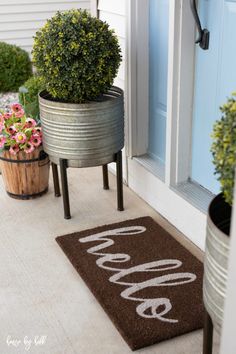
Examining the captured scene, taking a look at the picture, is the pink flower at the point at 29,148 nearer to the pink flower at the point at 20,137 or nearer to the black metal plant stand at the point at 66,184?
the pink flower at the point at 20,137

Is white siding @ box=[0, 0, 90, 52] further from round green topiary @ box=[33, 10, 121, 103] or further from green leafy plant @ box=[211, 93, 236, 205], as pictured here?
green leafy plant @ box=[211, 93, 236, 205]

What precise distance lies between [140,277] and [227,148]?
3.82 ft

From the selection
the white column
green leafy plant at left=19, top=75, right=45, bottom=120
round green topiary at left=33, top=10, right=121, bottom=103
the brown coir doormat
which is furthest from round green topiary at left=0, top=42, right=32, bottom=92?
the white column

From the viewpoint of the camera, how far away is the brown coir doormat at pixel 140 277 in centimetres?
199

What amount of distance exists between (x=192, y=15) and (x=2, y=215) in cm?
154

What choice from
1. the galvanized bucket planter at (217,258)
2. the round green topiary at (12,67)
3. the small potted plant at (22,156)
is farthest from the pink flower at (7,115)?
the round green topiary at (12,67)

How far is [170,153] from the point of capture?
8.71 ft

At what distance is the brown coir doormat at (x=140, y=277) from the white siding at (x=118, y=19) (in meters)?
0.95

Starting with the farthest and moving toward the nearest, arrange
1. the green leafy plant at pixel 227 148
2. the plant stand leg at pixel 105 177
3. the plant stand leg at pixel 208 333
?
the plant stand leg at pixel 105 177
the plant stand leg at pixel 208 333
the green leafy plant at pixel 227 148

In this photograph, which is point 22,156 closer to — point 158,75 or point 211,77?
point 158,75

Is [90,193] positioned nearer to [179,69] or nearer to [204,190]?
[204,190]

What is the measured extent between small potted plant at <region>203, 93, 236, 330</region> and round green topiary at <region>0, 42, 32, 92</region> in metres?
4.44

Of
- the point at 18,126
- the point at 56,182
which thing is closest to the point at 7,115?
the point at 18,126

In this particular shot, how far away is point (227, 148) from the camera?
49.9 inches
